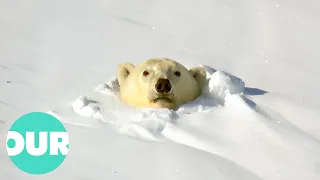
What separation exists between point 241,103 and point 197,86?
38 cm

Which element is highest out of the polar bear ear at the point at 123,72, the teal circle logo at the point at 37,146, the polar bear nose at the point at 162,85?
the polar bear ear at the point at 123,72

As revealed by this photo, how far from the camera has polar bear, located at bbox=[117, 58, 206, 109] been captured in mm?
3961

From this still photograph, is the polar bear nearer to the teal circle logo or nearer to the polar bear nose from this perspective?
the polar bear nose

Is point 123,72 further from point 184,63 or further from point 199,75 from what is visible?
point 184,63

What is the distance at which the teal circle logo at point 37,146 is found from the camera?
3.23 meters

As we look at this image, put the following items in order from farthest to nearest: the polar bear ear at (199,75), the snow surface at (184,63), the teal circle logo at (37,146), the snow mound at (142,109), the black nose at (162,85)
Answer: the polar bear ear at (199,75), the black nose at (162,85), the snow mound at (142,109), the snow surface at (184,63), the teal circle logo at (37,146)

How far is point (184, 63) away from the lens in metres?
5.32

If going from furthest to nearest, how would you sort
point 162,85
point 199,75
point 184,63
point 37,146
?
point 184,63, point 199,75, point 162,85, point 37,146

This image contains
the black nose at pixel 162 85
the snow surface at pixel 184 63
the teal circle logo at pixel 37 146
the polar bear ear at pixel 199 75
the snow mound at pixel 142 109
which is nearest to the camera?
the teal circle logo at pixel 37 146

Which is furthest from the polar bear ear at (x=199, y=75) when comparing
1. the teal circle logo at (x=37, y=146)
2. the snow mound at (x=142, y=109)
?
the teal circle logo at (x=37, y=146)

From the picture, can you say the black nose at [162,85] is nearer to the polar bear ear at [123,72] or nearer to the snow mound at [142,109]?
the snow mound at [142,109]

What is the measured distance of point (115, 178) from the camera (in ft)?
10.3

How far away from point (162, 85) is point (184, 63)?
141cm

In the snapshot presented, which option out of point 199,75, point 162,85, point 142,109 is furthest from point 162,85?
point 199,75
